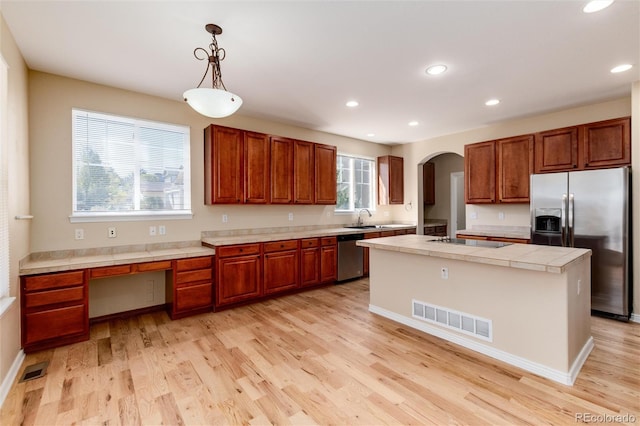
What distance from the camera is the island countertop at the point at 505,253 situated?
2162mm

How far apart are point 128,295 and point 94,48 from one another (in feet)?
8.43

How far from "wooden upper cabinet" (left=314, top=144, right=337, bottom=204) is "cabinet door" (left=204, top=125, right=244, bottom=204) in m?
1.37

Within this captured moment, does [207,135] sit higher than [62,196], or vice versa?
[207,135]

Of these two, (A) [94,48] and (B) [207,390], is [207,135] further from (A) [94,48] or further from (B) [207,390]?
(B) [207,390]

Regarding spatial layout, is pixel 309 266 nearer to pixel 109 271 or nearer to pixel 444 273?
pixel 444 273

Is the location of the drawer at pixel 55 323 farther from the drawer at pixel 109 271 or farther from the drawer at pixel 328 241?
the drawer at pixel 328 241

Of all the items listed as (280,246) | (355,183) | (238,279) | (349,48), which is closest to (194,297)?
(238,279)

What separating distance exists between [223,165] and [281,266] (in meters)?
1.58

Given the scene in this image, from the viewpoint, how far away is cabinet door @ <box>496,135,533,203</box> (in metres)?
4.33

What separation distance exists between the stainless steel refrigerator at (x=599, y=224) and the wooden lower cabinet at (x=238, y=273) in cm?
373

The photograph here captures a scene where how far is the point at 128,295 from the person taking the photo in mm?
3535

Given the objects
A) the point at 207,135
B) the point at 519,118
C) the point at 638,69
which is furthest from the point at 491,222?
the point at 207,135

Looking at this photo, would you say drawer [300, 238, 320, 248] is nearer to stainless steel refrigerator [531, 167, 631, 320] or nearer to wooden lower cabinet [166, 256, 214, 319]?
wooden lower cabinet [166, 256, 214, 319]

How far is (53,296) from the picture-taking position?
2.73 metres
